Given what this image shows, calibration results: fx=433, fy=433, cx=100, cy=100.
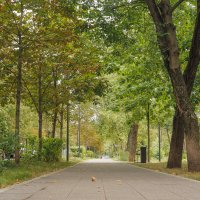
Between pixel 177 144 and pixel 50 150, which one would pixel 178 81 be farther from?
pixel 50 150

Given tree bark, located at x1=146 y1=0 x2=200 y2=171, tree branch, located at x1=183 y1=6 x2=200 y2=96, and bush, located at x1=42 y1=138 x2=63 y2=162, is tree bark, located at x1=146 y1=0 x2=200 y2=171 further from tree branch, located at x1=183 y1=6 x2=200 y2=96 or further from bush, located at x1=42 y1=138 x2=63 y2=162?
bush, located at x1=42 y1=138 x2=63 y2=162

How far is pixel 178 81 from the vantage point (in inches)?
643

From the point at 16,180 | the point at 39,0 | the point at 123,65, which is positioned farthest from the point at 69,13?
the point at 123,65

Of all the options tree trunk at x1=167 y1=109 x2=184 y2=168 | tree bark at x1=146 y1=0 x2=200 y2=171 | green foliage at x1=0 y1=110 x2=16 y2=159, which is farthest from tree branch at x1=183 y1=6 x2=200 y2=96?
green foliage at x1=0 y1=110 x2=16 y2=159

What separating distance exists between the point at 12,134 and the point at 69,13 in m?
5.91

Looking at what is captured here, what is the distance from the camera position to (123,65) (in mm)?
27094

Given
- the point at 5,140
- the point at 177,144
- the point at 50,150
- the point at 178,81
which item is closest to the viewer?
the point at 5,140

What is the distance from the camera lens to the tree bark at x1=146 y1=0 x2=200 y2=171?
53.1 ft

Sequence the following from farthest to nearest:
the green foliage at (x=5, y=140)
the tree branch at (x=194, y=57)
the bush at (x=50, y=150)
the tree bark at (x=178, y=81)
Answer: the bush at (x=50, y=150) < the tree branch at (x=194, y=57) < the tree bark at (x=178, y=81) < the green foliage at (x=5, y=140)

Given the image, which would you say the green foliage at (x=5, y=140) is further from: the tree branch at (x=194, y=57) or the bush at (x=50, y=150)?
the bush at (x=50, y=150)

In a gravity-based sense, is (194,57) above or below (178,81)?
above

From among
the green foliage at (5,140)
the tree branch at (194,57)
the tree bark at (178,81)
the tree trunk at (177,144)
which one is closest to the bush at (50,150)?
the tree trunk at (177,144)

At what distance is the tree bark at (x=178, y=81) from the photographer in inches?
637

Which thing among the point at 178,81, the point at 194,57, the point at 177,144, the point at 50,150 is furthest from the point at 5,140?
the point at 50,150
